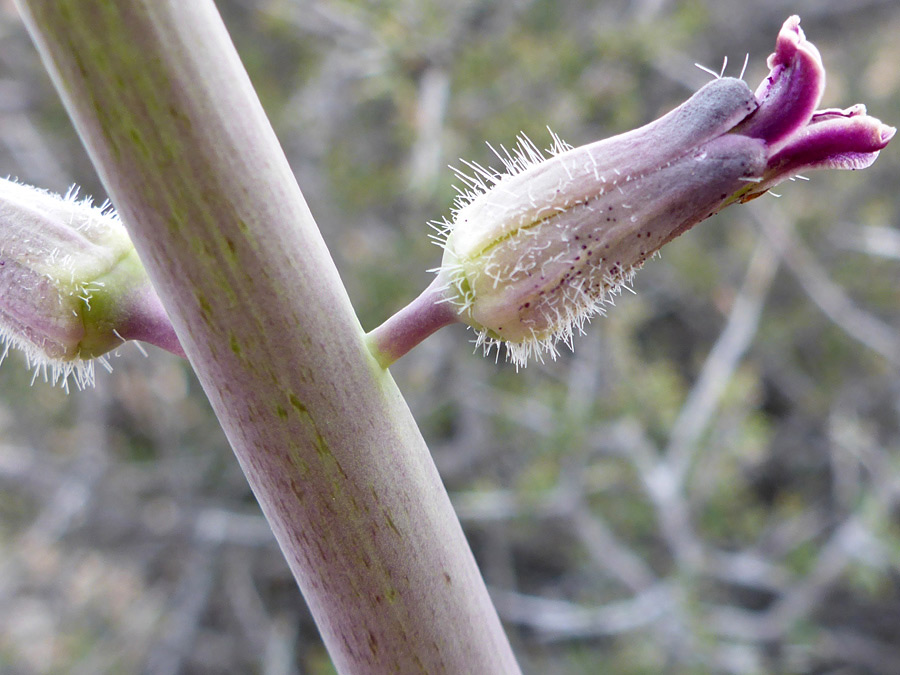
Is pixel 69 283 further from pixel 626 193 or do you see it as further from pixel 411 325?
pixel 626 193

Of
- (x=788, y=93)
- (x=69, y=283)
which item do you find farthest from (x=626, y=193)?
(x=69, y=283)

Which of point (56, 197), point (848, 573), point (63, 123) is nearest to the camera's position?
point (56, 197)

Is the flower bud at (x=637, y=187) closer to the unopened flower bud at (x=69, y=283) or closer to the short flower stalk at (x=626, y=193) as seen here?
the short flower stalk at (x=626, y=193)

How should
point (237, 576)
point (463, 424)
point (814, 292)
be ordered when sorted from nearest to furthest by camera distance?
point (814, 292), point (237, 576), point (463, 424)

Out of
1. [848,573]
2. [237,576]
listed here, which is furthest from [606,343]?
[237,576]

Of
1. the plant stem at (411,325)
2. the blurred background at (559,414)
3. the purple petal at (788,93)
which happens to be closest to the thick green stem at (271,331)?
the plant stem at (411,325)

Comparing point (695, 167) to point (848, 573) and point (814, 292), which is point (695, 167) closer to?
point (848, 573)

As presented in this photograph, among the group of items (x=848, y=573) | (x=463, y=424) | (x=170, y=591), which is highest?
(x=463, y=424)
